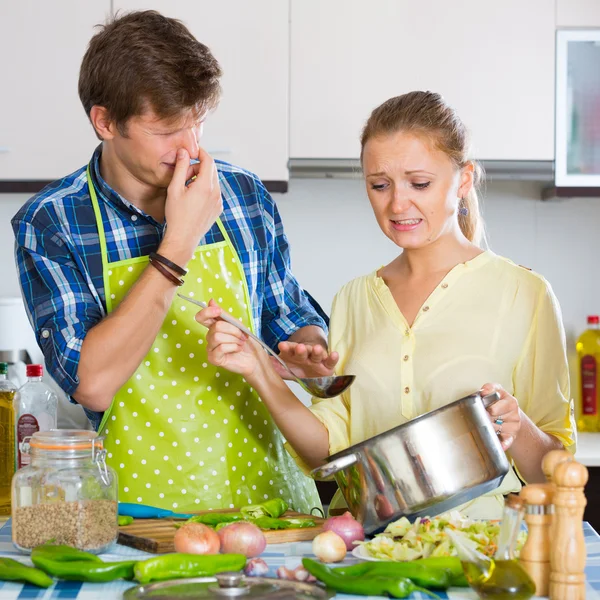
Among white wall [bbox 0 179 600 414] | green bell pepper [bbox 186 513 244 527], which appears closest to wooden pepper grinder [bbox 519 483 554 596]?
green bell pepper [bbox 186 513 244 527]

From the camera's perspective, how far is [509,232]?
3.03 m

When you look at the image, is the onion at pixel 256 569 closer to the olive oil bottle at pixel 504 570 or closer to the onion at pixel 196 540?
the onion at pixel 196 540

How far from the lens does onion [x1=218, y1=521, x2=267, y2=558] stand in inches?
48.4

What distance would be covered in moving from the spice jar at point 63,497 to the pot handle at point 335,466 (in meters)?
0.29

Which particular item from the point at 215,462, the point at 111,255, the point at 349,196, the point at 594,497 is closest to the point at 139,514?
the point at 215,462

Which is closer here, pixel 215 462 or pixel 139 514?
pixel 139 514

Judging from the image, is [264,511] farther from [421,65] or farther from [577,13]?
[577,13]

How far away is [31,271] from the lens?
64.2 inches

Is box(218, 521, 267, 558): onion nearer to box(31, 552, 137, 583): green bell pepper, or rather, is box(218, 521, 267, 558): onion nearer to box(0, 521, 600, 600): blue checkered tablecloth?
box(0, 521, 600, 600): blue checkered tablecloth

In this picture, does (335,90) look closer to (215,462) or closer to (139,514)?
(215,462)

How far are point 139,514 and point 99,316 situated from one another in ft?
1.26

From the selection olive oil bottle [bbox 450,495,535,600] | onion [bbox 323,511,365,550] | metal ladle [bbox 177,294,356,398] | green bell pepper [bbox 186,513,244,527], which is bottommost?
green bell pepper [bbox 186,513,244,527]


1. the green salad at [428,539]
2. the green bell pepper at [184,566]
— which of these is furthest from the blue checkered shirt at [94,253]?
the green salad at [428,539]

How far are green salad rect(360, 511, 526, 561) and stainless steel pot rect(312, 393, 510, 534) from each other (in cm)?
2
